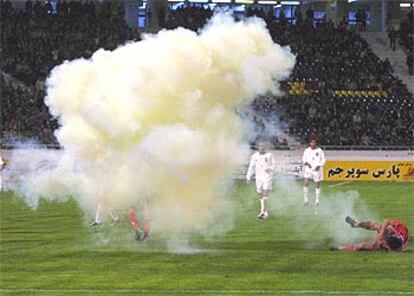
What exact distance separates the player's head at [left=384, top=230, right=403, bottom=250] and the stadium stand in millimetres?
26882

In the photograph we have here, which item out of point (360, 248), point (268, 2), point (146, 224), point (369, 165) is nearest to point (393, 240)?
point (360, 248)

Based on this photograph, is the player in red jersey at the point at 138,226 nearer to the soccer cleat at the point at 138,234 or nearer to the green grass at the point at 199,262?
the soccer cleat at the point at 138,234

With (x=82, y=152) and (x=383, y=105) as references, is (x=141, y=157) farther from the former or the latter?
(x=383, y=105)

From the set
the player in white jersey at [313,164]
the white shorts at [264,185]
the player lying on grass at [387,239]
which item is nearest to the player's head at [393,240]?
the player lying on grass at [387,239]

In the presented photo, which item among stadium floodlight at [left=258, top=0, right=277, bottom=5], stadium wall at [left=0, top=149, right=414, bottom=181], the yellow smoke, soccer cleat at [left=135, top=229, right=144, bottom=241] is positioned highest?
stadium floodlight at [left=258, top=0, right=277, bottom=5]

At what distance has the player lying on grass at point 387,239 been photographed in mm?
21062

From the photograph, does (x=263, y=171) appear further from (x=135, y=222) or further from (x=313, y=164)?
(x=135, y=222)

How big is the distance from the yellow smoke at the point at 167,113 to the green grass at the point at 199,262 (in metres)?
1.40

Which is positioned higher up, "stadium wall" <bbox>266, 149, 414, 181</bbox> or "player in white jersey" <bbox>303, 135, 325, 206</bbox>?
"player in white jersey" <bbox>303, 135, 325, 206</bbox>

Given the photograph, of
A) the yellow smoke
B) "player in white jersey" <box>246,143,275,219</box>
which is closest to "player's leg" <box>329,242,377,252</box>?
the yellow smoke

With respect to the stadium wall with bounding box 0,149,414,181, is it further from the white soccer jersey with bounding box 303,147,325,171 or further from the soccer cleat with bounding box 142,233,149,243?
the soccer cleat with bounding box 142,233,149,243

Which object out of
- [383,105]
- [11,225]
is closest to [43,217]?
[11,225]

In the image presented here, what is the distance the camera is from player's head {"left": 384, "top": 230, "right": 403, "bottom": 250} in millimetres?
21062

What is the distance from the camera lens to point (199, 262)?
1953 cm
